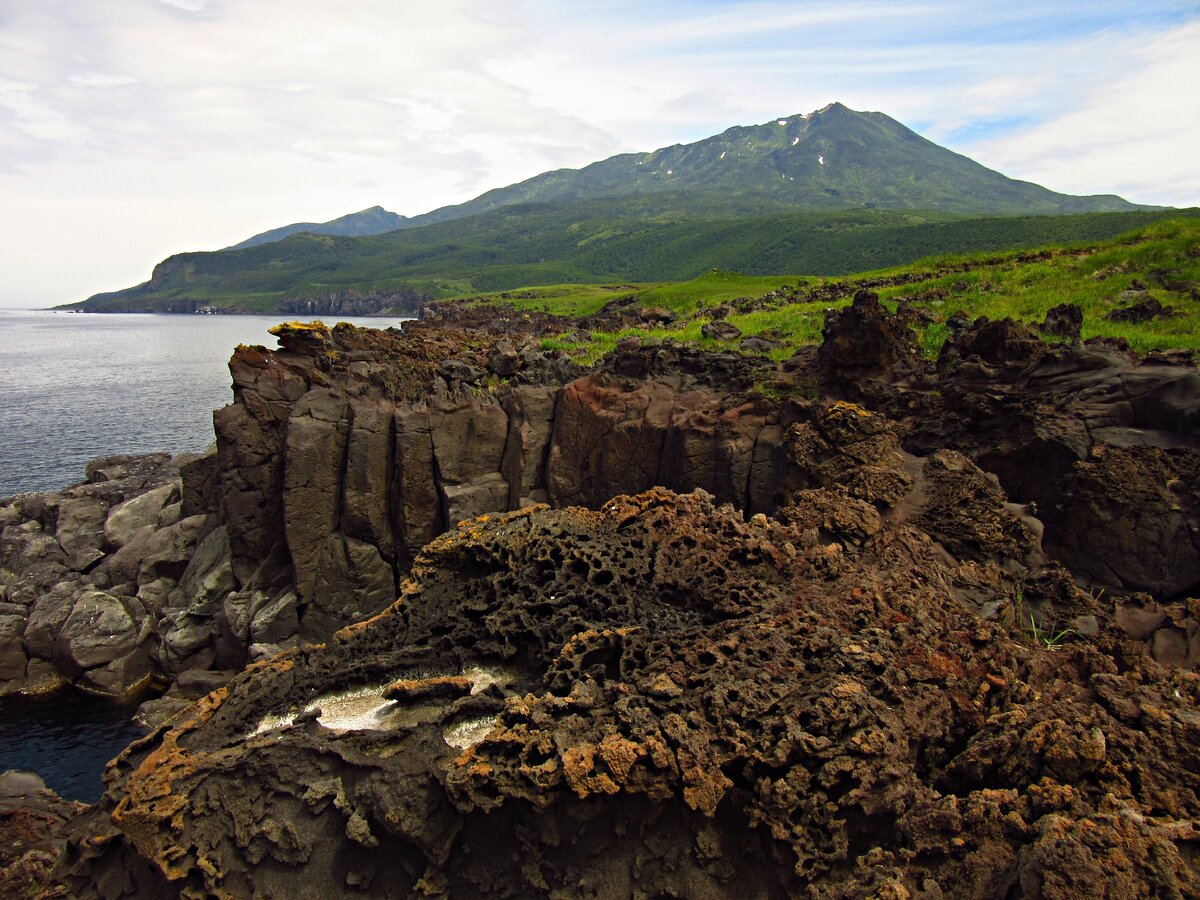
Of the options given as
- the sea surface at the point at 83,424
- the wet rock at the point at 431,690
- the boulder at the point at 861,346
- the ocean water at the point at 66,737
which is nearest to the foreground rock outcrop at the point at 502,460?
the boulder at the point at 861,346

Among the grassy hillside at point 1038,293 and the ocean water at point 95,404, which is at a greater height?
the grassy hillside at point 1038,293

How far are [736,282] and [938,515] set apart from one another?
41457 mm

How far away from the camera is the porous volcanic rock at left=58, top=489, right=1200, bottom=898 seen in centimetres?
578

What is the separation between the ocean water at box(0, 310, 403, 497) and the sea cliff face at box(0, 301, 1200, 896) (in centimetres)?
3396

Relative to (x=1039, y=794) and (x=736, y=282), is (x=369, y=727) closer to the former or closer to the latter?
(x=1039, y=794)

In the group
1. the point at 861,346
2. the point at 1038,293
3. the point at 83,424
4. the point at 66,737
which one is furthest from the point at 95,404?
the point at 1038,293

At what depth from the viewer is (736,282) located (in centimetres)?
5009

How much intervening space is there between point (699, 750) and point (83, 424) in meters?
65.5

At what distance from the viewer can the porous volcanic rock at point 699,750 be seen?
228 inches

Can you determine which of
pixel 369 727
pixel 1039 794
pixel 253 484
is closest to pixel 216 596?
pixel 253 484

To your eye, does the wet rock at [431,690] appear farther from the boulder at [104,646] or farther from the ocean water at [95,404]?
the ocean water at [95,404]

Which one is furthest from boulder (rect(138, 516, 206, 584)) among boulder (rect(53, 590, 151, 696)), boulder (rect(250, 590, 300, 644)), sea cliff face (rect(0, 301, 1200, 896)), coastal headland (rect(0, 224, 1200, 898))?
sea cliff face (rect(0, 301, 1200, 896))

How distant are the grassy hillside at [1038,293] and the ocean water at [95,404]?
28109 mm

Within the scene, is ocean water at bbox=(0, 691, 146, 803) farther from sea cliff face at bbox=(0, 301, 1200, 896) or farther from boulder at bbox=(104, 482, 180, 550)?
sea cliff face at bbox=(0, 301, 1200, 896)
